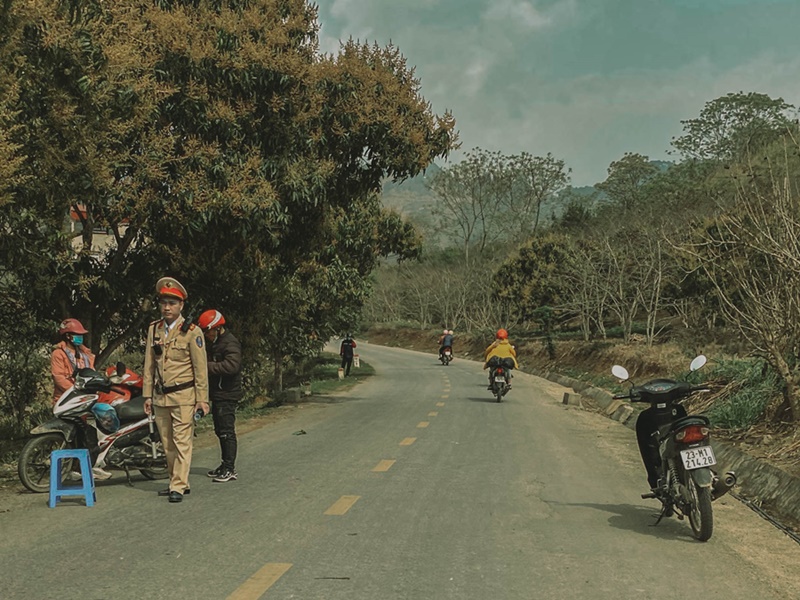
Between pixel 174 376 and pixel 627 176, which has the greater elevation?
pixel 627 176

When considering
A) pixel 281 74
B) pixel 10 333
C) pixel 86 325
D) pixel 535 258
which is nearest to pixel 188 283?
pixel 86 325

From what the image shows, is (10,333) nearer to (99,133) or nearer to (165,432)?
(99,133)

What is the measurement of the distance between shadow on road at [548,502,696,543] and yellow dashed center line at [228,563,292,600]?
3.18 meters

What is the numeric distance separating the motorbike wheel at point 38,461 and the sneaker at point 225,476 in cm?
164

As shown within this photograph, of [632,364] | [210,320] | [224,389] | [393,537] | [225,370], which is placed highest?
[210,320]

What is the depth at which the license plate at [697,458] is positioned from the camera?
6.82m

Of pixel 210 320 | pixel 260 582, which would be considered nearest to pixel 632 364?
pixel 210 320

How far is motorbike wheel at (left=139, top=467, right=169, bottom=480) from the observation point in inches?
386

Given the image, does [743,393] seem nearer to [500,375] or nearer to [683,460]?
[683,460]

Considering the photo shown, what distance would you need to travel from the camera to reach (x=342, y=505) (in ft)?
26.8

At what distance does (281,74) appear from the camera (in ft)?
47.6

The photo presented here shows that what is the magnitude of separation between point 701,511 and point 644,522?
0.96 meters

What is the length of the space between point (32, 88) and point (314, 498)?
5885 millimetres

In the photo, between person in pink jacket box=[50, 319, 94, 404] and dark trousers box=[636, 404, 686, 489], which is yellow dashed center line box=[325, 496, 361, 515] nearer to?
dark trousers box=[636, 404, 686, 489]
